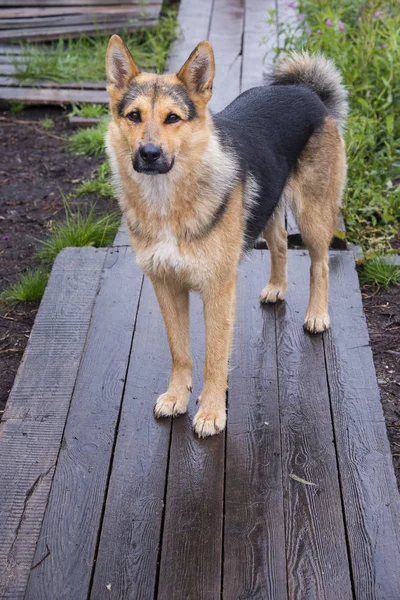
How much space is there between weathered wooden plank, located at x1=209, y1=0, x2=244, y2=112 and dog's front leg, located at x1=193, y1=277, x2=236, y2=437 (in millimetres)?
3366

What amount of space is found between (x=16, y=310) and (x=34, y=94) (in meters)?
3.33

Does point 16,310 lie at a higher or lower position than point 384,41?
lower

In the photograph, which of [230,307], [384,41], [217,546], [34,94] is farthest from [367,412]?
[34,94]

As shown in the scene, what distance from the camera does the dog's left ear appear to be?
3008 millimetres

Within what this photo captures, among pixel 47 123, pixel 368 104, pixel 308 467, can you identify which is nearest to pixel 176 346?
pixel 308 467

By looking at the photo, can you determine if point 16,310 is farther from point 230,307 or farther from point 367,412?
point 367,412

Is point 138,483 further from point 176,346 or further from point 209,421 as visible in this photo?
point 176,346

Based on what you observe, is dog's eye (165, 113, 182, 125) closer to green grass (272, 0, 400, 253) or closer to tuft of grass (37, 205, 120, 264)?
tuft of grass (37, 205, 120, 264)

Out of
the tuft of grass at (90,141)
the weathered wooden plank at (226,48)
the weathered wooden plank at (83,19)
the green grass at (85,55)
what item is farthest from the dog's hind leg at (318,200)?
the weathered wooden plank at (83,19)

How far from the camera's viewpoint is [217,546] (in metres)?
2.64

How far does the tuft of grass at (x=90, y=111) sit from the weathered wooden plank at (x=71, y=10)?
1903 millimetres

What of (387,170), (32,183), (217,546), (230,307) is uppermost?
(230,307)

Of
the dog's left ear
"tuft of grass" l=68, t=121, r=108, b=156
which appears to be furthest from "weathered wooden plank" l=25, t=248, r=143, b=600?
"tuft of grass" l=68, t=121, r=108, b=156

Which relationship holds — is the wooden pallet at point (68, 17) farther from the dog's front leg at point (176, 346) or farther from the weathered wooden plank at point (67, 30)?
the dog's front leg at point (176, 346)
